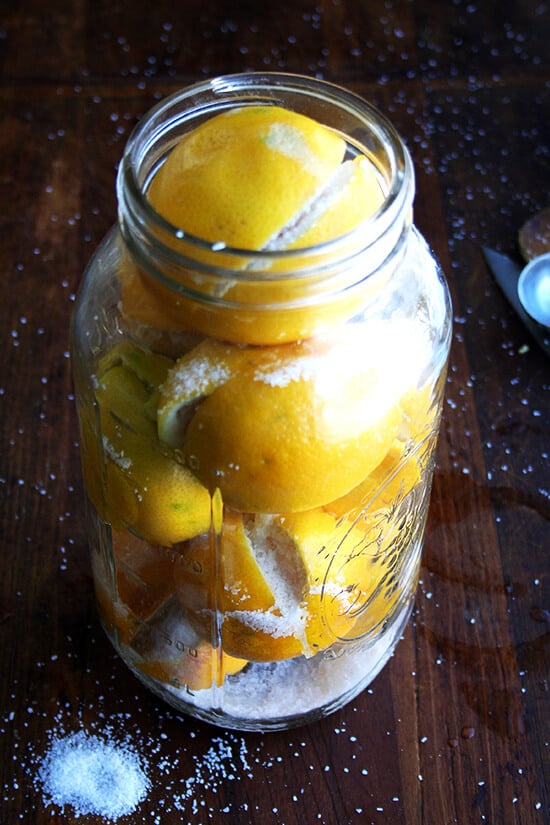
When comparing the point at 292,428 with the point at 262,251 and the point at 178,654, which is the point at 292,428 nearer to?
the point at 262,251

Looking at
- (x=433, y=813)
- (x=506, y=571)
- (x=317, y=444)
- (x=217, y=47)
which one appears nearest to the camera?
(x=317, y=444)

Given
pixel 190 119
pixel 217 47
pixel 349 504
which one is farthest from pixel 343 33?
pixel 349 504

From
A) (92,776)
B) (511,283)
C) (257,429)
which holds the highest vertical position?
(257,429)

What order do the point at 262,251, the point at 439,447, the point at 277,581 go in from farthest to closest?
the point at 439,447
the point at 277,581
the point at 262,251

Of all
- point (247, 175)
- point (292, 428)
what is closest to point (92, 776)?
point (292, 428)

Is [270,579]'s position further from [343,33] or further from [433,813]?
[343,33]

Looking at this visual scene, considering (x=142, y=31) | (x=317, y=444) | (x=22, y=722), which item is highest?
(x=317, y=444)

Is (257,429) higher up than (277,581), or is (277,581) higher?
(257,429)

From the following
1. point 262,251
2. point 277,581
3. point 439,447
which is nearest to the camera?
point 262,251
